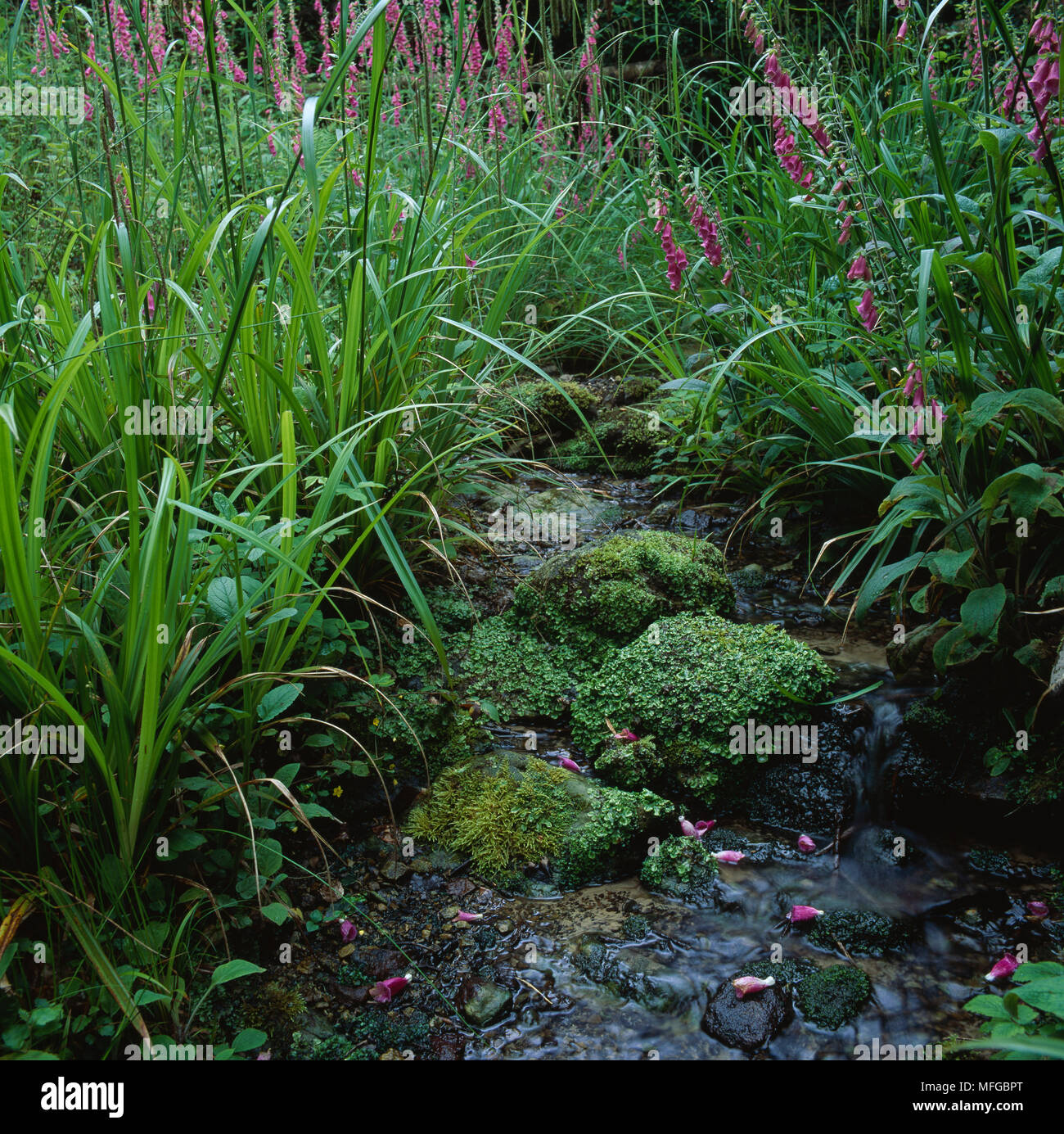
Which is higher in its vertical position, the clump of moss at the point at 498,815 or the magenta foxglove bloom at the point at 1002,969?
the clump of moss at the point at 498,815

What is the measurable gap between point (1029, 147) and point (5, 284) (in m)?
2.71

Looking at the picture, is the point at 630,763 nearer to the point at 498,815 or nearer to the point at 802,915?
the point at 498,815

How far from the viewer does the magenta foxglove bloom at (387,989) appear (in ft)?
5.72

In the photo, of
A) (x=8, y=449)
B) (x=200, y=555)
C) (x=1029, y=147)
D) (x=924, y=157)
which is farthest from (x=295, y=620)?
(x=924, y=157)

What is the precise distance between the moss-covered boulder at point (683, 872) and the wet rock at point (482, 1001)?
1.68ft

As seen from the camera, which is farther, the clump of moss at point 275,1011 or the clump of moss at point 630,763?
the clump of moss at point 630,763

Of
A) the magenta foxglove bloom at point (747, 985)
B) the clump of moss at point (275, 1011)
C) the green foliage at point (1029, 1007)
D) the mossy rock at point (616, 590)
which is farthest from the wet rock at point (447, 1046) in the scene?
the mossy rock at point (616, 590)

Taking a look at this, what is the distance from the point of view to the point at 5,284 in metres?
2.10

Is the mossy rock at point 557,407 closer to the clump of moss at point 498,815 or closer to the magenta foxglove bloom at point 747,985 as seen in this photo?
the clump of moss at point 498,815

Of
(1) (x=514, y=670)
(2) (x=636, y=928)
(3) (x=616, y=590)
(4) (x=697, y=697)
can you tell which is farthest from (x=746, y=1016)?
(3) (x=616, y=590)

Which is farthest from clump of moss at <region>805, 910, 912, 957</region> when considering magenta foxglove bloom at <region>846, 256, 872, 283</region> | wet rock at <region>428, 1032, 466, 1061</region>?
magenta foxglove bloom at <region>846, 256, 872, 283</region>

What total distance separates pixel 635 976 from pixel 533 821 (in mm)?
483

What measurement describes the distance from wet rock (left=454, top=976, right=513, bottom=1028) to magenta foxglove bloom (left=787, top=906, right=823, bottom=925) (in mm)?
717

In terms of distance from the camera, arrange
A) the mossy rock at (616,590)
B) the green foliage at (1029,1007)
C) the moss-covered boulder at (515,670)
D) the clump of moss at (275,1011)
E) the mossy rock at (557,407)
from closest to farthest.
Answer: the green foliage at (1029,1007)
the clump of moss at (275,1011)
the moss-covered boulder at (515,670)
the mossy rock at (616,590)
the mossy rock at (557,407)
